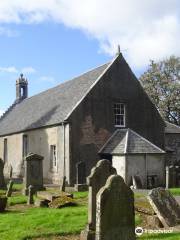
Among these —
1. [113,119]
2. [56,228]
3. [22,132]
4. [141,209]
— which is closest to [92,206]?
[56,228]

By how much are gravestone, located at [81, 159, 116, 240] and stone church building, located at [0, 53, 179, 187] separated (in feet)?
48.0

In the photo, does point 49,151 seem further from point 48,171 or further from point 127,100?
point 127,100

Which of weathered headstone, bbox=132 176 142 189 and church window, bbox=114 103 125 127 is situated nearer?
weathered headstone, bbox=132 176 142 189

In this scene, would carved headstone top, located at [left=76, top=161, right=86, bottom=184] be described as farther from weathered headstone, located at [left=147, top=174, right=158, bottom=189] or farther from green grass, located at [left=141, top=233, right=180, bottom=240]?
green grass, located at [left=141, top=233, right=180, bottom=240]

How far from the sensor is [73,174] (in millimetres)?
28922

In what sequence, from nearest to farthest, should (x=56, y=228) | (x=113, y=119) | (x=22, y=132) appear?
(x=56, y=228)
(x=113, y=119)
(x=22, y=132)

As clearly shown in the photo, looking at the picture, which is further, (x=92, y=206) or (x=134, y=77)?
(x=134, y=77)

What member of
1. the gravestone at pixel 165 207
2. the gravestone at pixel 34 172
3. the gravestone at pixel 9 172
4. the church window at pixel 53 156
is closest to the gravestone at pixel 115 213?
the gravestone at pixel 165 207

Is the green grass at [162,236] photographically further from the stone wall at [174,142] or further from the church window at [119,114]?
the stone wall at [174,142]

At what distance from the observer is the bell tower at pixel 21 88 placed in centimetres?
5372

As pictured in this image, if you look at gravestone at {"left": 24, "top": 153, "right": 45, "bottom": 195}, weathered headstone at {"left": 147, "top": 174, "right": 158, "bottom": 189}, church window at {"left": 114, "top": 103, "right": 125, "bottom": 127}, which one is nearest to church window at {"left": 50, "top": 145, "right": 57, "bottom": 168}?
church window at {"left": 114, "top": 103, "right": 125, "bottom": 127}

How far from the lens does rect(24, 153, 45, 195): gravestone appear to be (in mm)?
23625

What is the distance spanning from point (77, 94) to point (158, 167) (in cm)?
860

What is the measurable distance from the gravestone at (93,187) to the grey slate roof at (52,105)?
56.9ft
